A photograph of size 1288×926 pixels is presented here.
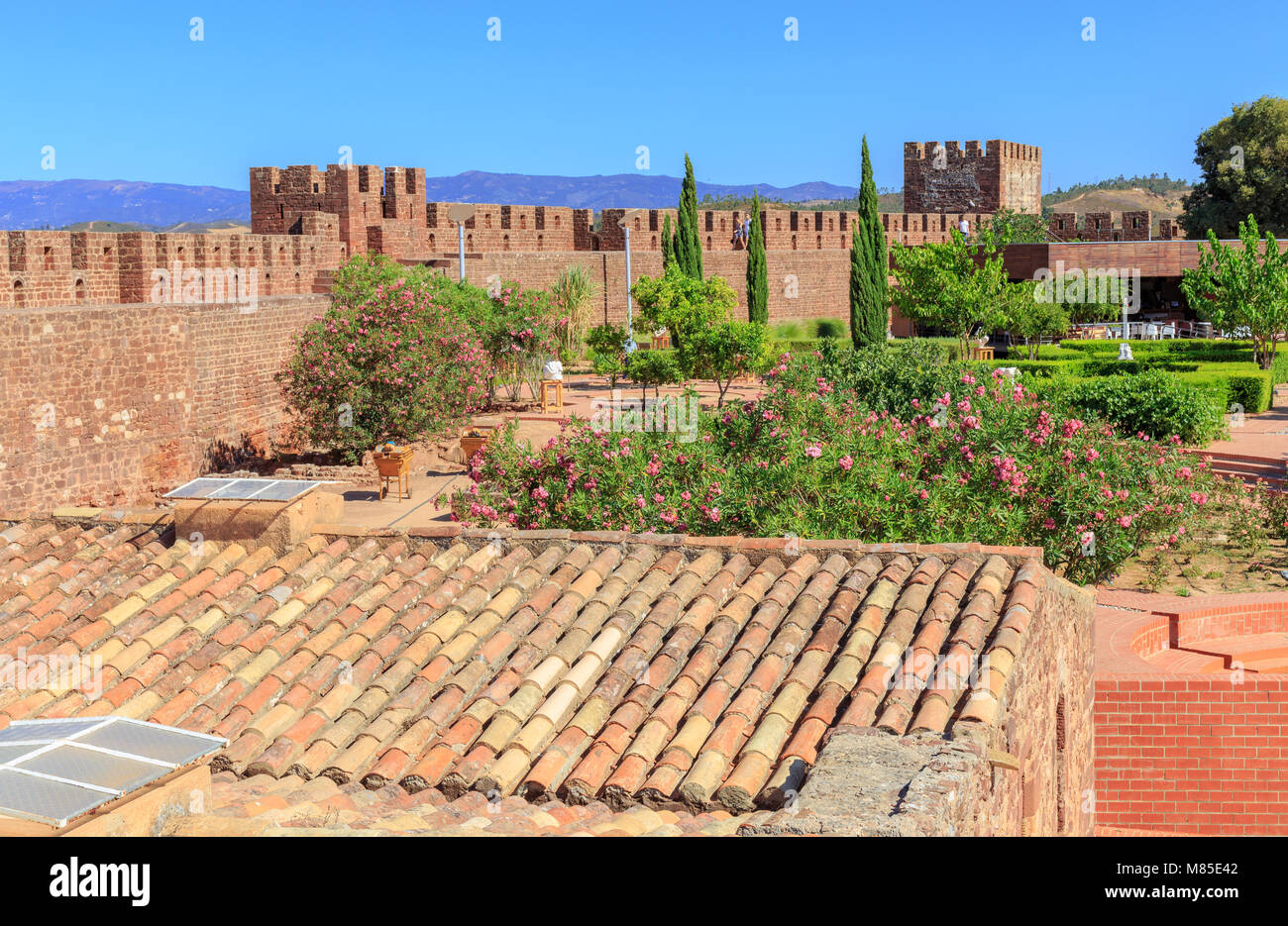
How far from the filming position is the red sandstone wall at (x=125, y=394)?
1502 cm

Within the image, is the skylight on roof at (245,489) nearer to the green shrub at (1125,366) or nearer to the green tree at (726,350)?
the green tree at (726,350)

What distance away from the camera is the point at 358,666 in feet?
21.2

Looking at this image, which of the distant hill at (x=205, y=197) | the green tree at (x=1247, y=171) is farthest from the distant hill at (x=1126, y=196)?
the green tree at (x=1247, y=171)

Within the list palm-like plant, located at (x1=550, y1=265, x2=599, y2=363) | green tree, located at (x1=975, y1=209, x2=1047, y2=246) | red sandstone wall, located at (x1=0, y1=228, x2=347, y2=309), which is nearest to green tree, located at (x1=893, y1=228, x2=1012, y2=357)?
palm-like plant, located at (x1=550, y1=265, x2=599, y2=363)

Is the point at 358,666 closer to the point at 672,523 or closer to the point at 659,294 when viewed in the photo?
the point at 672,523

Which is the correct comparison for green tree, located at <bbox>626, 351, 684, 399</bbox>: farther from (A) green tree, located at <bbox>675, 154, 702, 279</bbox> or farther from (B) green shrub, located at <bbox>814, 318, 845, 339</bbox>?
(B) green shrub, located at <bbox>814, 318, 845, 339</bbox>

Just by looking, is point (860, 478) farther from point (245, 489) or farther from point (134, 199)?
point (134, 199)

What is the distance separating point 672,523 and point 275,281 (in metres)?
15.3

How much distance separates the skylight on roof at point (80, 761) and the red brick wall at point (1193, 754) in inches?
276

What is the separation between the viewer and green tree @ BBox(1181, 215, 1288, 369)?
28161 mm

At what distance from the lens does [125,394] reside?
55.9ft
